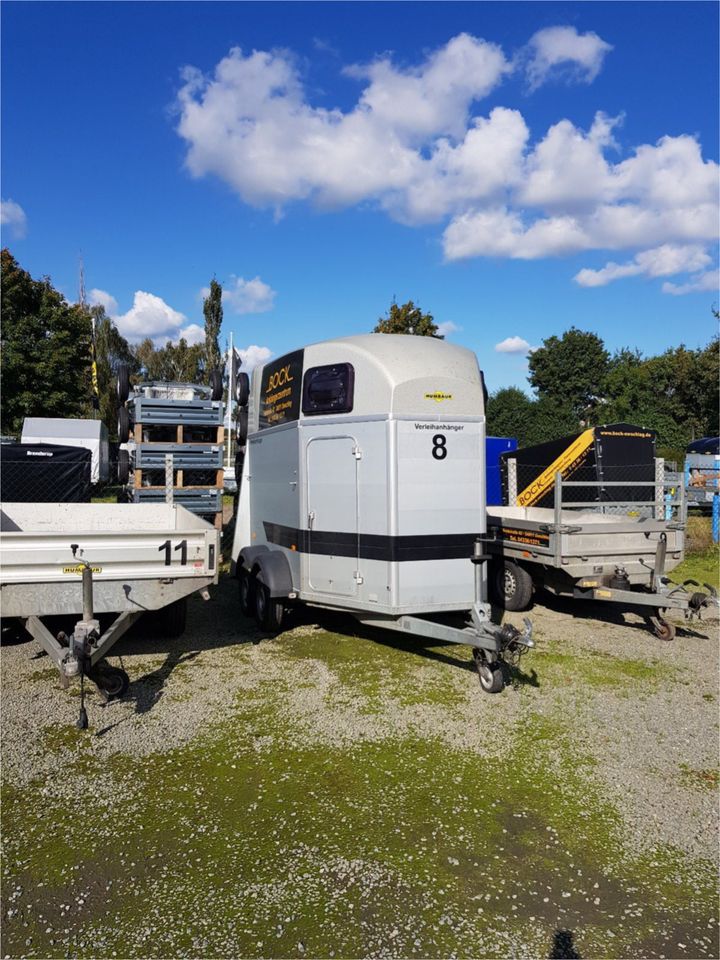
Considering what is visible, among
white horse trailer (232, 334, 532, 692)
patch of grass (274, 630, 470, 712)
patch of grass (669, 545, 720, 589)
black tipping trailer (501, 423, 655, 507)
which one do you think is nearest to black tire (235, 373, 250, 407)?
white horse trailer (232, 334, 532, 692)

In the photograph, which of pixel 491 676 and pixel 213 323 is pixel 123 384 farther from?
pixel 213 323

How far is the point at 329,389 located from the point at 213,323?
41.4m

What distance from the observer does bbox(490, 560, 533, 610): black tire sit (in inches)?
328

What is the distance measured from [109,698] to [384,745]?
2.34m

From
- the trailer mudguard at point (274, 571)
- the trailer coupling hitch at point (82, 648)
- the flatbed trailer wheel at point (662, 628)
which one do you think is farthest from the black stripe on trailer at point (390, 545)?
the flatbed trailer wheel at point (662, 628)

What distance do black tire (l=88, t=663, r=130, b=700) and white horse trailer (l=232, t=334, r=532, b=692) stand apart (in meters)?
1.78

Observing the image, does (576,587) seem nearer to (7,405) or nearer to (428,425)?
(428,425)

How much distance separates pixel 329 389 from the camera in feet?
20.4

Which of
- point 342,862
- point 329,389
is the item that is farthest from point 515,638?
point 329,389

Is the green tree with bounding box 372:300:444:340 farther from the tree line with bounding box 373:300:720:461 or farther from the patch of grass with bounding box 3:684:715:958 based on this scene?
the patch of grass with bounding box 3:684:715:958

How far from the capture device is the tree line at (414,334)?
1221 inches

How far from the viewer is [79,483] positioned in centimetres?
1226

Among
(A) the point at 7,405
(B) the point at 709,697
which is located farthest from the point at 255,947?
(A) the point at 7,405

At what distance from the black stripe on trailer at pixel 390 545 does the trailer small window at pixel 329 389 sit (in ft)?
4.10
